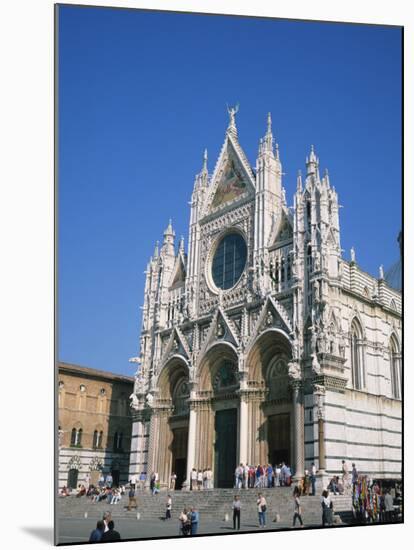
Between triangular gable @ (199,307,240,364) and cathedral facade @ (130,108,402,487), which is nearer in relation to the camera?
cathedral facade @ (130,108,402,487)

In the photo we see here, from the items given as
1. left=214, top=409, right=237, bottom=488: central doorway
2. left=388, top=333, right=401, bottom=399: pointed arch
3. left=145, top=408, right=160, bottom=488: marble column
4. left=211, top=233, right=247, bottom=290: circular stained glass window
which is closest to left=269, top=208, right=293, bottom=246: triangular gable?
left=211, top=233, right=247, bottom=290: circular stained glass window

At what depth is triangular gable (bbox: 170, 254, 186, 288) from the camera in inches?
826

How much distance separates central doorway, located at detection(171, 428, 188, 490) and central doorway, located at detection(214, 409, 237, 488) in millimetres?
1301

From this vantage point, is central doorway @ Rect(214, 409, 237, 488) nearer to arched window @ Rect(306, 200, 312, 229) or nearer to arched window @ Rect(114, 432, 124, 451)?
arched window @ Rect(114, 432, 124, 451)

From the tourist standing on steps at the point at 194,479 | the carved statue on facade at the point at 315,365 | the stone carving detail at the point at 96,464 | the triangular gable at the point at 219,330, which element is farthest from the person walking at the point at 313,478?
the stone carving detail at the point at 96,464

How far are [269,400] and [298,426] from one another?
5.48 feet

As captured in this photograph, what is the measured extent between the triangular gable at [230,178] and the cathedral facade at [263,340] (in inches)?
1.4

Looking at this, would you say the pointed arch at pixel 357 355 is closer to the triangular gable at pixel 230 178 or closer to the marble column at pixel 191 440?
the marble column at pixel 191 440

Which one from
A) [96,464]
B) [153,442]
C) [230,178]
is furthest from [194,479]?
[230,178]

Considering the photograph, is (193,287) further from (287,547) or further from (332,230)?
(287,547)

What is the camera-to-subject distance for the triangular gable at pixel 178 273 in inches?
826

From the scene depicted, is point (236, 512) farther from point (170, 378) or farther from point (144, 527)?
point (170, 378)

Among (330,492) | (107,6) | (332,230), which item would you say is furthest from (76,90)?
(330,492)

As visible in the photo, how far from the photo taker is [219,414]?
58.9 feet
